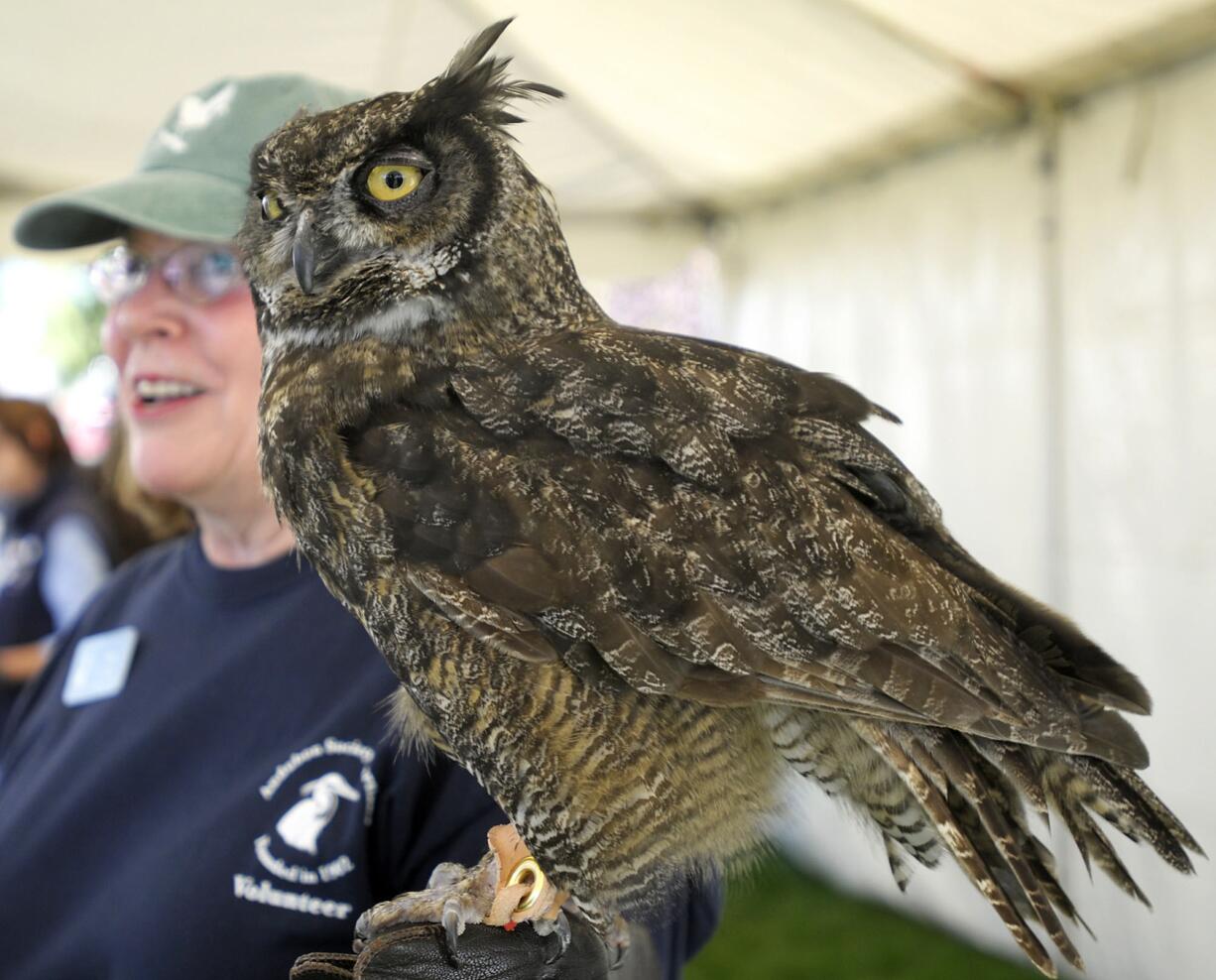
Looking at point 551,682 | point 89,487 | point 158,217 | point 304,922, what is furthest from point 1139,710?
point 89,487

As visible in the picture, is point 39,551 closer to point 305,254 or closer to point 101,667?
point 101,667

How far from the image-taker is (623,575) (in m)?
1.13

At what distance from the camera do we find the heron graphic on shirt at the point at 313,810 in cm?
144

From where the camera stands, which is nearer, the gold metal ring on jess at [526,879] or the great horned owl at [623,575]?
the great horned owl at [623,575]

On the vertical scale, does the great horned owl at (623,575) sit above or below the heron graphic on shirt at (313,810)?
above

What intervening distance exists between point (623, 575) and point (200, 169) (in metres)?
1.05

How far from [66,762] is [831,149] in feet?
11.2

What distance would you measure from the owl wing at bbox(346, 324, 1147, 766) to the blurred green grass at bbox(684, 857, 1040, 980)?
2.88 m

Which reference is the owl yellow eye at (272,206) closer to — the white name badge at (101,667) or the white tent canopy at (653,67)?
the white name badge at (101,667)

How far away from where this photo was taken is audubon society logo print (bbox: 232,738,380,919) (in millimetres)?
1421

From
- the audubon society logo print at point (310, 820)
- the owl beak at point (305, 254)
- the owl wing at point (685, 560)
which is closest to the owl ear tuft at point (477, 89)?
the owl beak at point (305, 254)

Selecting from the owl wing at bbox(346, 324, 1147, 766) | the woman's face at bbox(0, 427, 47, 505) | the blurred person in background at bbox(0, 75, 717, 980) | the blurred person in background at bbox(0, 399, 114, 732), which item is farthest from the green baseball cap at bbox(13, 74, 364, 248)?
the woman's face at bbox(0, 427, 47, 505)

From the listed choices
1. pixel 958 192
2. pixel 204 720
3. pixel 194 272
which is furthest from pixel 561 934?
pixel 958 192

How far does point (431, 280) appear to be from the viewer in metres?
1.23
